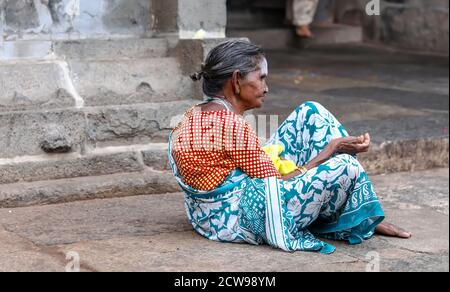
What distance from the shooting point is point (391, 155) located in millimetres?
6777

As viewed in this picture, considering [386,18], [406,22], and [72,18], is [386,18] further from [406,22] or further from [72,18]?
[72,18]

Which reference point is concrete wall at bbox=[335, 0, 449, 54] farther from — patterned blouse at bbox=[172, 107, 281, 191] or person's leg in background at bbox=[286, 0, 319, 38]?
patterned blouse at bbox=[172, 107, 281, 191]

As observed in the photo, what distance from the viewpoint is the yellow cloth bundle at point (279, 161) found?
4.75 meters

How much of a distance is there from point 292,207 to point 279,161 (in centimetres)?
36

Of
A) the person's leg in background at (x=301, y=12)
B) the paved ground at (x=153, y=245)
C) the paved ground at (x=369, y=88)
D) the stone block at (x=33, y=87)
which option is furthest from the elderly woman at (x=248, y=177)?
the person's leg in background at (x=301, y=12)

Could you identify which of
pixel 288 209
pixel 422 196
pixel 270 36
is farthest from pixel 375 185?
pixel 270 36

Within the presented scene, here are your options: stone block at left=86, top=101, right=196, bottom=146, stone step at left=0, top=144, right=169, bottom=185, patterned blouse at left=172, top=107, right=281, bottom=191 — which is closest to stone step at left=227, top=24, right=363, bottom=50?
stone block at left=86, top=101, right=196, bottom=146

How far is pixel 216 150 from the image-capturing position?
4465mm

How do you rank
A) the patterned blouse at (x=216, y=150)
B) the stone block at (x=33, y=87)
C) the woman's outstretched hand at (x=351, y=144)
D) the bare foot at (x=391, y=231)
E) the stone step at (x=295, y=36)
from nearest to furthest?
the patterned blouse at (x=216, y=150) → the woman's outstretched hand at (x=351, y=144) → the bare foot at (x=391, y=231) → the stone block at (x=33, y=87) → the stone step at (x=295, y=36)

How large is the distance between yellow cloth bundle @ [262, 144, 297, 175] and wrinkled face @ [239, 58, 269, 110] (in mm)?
338

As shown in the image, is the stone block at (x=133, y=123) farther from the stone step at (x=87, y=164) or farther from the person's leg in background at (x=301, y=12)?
the person's leg in background at (x=301, y=12)

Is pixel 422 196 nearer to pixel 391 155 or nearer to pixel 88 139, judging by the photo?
pixel 391 155

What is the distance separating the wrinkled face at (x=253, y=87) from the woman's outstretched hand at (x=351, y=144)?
1.41 feet
